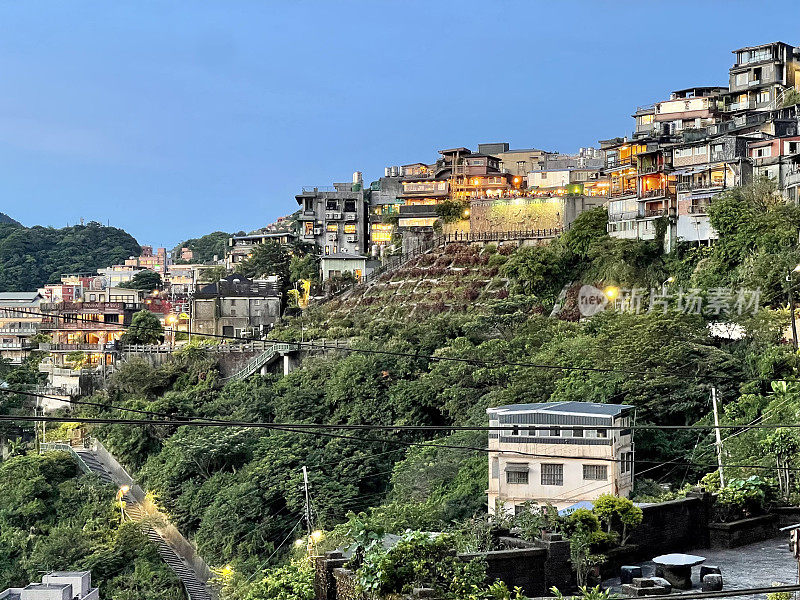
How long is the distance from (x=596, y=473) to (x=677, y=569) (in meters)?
13.8

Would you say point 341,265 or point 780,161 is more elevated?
point 780,161

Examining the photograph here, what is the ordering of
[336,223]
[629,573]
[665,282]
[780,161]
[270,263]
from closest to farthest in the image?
[629,573] → [665,282] → [780,161] → [270,263] → [336,223]

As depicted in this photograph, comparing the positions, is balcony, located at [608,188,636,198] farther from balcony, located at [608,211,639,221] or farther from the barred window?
the barred window

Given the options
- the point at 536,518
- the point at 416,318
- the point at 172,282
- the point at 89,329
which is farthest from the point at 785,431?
the point at 172,282

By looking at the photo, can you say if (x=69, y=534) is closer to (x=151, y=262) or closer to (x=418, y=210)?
(x=418, y=210)

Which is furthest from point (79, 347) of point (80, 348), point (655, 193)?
point (655, 193)

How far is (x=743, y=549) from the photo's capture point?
10.4 m

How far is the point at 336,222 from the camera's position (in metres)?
58.0

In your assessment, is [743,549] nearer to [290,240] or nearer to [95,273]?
[290,240]

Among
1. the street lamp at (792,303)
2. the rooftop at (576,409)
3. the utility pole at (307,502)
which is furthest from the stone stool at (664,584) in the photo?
the utility pole at (307,502)

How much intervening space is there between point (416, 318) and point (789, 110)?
1678 centimetres

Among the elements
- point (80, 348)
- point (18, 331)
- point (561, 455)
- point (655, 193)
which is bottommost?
point (561, 455)

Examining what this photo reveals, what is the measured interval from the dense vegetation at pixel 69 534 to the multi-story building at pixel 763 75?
1238 inches

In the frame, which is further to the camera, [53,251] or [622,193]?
[53,251]
